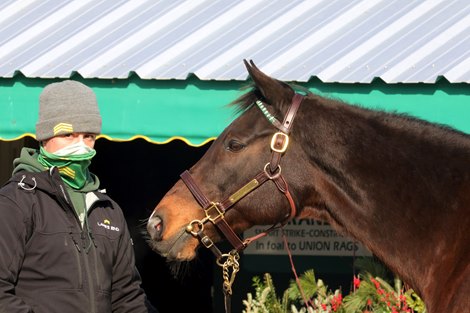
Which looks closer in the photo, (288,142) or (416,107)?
(288,142)

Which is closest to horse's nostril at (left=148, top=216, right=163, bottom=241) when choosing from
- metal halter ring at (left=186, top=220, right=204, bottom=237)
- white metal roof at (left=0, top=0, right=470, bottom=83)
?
metal halter ring at (left=186, top=220, right=204, bottom=237)

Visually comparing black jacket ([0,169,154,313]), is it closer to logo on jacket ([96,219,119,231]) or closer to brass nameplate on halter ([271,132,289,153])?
logo on jacket ([96,219,119,231])

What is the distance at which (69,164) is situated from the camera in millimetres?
3059

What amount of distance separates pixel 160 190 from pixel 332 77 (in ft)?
9.90

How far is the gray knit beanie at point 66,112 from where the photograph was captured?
3.04 meters

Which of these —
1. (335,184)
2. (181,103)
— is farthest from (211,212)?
(181,103)

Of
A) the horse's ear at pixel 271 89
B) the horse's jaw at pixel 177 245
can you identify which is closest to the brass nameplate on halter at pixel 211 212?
the horse's jaw at pixel 177 245

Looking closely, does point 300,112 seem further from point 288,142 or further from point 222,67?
point 222,67

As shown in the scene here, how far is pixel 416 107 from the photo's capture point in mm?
4492

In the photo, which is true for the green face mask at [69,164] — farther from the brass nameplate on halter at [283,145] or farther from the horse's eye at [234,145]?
the brass nameplate on halter at [283,145]

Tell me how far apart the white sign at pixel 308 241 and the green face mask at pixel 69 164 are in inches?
141

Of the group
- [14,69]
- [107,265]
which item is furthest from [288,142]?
[14,69]

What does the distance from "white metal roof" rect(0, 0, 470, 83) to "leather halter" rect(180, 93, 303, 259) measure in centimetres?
117

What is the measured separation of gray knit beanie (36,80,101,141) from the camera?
3.04m
